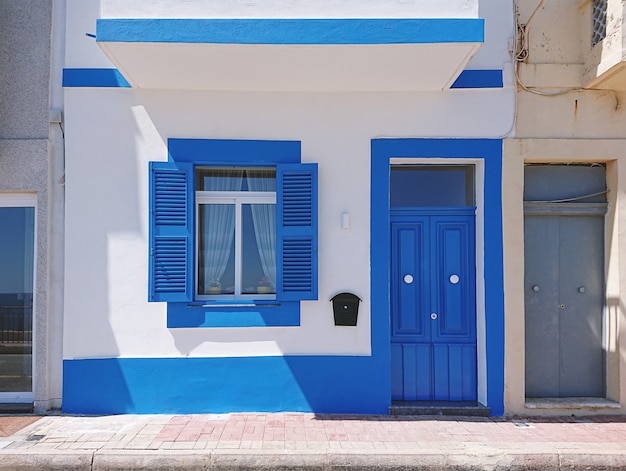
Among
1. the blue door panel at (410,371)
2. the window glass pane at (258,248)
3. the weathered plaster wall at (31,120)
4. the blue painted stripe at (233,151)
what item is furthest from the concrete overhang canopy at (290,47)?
the blue door panel at (410,371)

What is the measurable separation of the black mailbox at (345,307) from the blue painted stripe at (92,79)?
3211 millimetres

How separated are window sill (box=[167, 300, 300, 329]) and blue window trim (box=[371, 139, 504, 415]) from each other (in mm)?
939

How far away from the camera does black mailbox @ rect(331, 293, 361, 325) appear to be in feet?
17.3

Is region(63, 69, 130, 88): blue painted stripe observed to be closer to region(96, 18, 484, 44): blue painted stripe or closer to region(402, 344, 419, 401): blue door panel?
region(96, 18, 484, 44): blue painted stripe

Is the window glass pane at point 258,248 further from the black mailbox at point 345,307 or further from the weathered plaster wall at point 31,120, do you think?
the weathered plaster wall at point 31,120

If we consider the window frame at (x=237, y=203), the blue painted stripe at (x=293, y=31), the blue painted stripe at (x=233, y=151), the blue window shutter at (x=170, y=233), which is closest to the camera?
the blue painted stripe at (x=293, y=31)

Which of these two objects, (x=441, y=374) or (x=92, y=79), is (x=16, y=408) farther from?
(x=441, y=374)

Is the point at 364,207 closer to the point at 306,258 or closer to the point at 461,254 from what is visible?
the point at 306,258

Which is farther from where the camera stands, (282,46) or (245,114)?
(245,114)

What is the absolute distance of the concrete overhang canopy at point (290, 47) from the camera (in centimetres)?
443

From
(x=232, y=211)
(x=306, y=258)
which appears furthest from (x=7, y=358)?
(x=306, y=258)

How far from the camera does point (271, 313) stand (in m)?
5.30

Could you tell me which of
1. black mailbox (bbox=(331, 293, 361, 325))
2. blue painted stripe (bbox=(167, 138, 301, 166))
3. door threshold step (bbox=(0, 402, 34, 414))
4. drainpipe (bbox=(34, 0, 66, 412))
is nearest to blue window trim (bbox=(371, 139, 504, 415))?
black mailbox (bbox=(331, 293, 361, 325))

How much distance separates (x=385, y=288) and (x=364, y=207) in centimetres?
90
